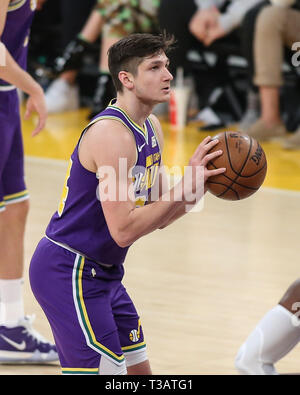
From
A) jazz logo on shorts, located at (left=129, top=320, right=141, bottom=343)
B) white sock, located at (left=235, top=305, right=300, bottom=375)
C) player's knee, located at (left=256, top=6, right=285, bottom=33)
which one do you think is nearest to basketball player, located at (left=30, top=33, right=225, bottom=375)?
jazz logo on shorts, located at (left=129, top=320, right=141, bottom=343)

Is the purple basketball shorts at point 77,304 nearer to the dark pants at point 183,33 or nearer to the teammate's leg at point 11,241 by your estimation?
the teammate's leg at point 11,241

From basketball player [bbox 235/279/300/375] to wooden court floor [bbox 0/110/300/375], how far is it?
0.56 meters

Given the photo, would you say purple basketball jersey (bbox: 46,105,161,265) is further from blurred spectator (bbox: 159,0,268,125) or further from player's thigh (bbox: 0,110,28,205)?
blurred spectator (bbox: 159,0,268,125)

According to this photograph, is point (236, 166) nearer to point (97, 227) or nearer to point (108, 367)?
point (97, 227)

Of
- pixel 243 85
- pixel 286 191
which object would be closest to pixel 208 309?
pixel 286 191

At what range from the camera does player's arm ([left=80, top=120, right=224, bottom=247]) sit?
324cm

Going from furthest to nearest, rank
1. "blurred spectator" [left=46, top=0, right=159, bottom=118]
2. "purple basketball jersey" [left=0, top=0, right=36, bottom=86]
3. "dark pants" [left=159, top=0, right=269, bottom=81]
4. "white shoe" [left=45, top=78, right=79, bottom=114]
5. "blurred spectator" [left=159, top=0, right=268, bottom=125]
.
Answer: "white shoe" [left=45, top=78, right=79, bottom=114] → "blurred spectator" [left=46, top=0, right=159, bottom=118] → "dark pants" [left=159, top=0, right=269, bottom=81] → "blurred spectator" [left=159, top=0, right=268, bottom=125] → "purple basketball jersey" [left=0, top=0, right=36, bottom=86]

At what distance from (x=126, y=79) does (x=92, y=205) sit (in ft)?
1.51

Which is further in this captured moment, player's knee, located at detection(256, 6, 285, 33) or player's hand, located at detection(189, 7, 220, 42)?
player's hand, located at detection(189, 7, 220, 42)

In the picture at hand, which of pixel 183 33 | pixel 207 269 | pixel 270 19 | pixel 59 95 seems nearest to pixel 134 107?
pixel 207 269

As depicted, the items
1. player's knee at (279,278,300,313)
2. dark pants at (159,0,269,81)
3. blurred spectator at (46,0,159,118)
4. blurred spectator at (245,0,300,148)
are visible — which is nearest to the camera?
player's knee at (279,278,300,313)

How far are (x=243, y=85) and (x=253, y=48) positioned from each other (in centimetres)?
127

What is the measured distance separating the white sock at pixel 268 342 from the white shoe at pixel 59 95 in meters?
7.13

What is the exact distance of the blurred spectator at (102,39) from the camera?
9.38m
